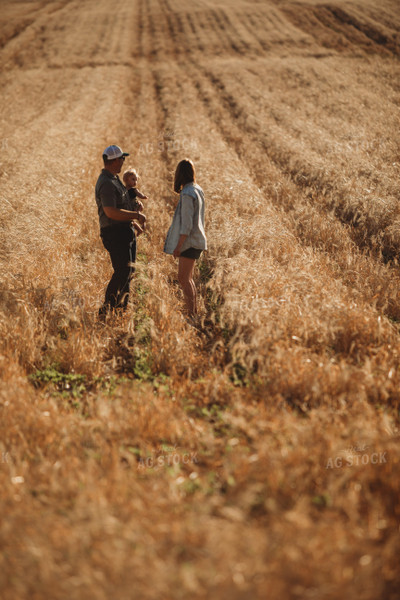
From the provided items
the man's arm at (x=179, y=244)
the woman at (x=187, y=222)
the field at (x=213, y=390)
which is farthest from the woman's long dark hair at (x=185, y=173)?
the field at (x=213, y=390)

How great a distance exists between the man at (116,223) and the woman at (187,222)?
0.54 meters

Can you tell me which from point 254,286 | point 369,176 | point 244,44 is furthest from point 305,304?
point 244,44

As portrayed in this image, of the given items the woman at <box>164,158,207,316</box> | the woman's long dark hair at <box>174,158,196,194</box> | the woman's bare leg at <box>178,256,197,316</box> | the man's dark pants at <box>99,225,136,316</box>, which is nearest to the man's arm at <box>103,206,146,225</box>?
the man's dark pants at <box>99,225,136,316</box>

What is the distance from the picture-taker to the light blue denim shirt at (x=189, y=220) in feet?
14.5

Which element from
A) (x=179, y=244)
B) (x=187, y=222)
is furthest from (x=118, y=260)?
(x=187, y=222)

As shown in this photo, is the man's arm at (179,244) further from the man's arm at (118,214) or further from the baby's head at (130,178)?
the baby's head at (130,178)

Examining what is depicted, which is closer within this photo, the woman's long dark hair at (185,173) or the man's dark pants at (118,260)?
the woman's long dark hair at (185,173)

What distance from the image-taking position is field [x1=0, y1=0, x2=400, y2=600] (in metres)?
1.88

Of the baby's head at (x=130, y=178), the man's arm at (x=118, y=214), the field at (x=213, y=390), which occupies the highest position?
the baby's head at (x=130, y=178)

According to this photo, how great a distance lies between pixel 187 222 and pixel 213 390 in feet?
7.02

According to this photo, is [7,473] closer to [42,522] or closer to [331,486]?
[42,522]

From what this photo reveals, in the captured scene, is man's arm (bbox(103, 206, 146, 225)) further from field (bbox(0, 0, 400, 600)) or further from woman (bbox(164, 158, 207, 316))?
field (bbox(0, 0, 400, 600))

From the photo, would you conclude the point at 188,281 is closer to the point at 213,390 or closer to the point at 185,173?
the point at 185,173

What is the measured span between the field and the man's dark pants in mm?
256
